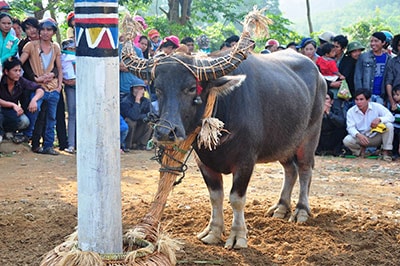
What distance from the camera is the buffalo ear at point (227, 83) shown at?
4.79 m

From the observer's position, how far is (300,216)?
20.3 ft

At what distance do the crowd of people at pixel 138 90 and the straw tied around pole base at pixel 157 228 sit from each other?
3.64 meters

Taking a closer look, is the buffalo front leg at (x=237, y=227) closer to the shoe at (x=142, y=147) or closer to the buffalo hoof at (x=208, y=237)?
the buffalo hoof at (x=208, y=237)

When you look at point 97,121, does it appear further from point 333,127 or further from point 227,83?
point 333,127

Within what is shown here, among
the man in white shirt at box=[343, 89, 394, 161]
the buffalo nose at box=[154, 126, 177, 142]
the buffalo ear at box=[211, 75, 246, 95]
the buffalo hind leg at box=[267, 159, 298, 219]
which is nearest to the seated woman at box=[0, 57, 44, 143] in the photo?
the buffalo hind leg at box=[267, 159, 298, 219]

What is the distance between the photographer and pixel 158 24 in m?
17.3

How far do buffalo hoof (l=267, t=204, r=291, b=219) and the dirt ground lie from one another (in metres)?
0.11

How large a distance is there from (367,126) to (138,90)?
422cm

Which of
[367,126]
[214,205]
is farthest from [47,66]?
[367,126]

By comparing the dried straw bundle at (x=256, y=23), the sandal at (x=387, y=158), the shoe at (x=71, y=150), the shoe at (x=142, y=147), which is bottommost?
the shoe at (x=142, y=147)

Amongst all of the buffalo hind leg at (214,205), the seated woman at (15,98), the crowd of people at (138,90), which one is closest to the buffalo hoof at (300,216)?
the buffalo hind leg at (214,205)

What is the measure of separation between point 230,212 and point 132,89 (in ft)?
15.7

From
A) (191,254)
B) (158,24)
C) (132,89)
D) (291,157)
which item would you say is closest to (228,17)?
(158,24)

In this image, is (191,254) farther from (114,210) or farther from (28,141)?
(28,141)
